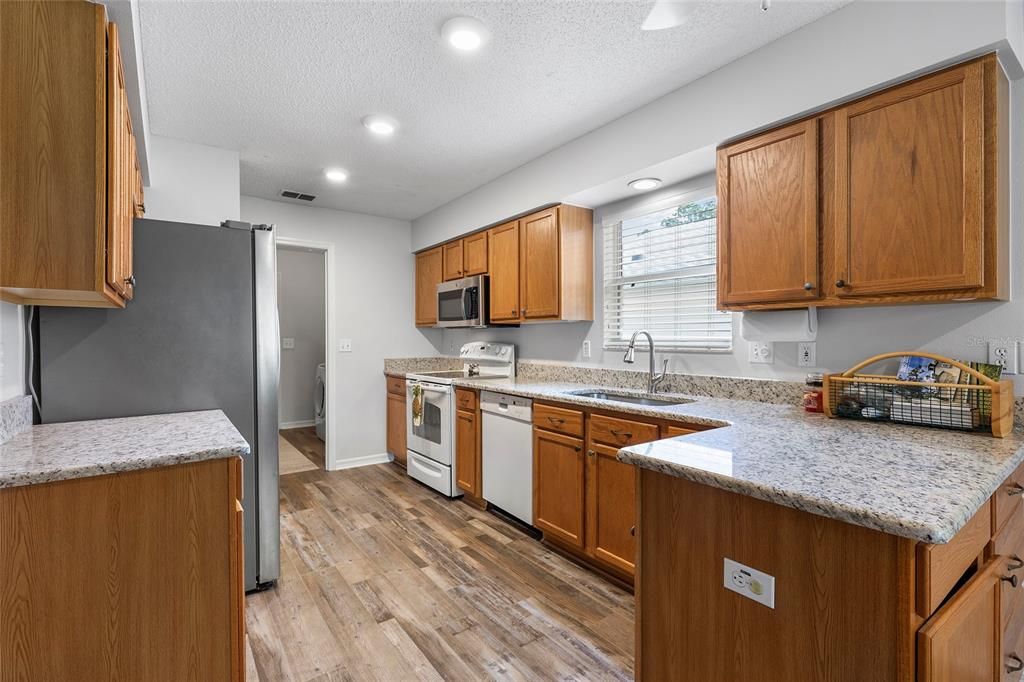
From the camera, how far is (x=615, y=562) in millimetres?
2336

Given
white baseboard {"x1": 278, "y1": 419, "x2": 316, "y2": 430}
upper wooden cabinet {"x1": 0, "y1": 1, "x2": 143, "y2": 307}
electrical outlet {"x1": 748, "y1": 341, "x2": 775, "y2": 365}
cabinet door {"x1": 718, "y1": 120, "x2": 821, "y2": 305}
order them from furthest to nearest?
white baseboard {"x1": 278, "y1": 419, "x2": 316, "y2": 430} < electrical outlet {"x1": 748, "y1": 341, "x2": 775, "y2": 365} < cabinet door {"x1": 718, "y1": 120, "x2": 821, "y2": 305} < upper wooden cabinet {"x1": 0, "y1": 1, "x2": 143, "y2": 307}

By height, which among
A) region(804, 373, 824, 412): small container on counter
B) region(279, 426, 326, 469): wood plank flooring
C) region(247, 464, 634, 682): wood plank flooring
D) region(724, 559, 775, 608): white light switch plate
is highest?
region(804, 373, 824, 412): small container on counter

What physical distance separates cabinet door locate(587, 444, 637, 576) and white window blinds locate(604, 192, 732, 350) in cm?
84

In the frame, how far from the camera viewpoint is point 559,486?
8.84 feet

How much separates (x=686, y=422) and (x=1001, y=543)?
0.94 m

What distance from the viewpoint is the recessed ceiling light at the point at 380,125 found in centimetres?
268

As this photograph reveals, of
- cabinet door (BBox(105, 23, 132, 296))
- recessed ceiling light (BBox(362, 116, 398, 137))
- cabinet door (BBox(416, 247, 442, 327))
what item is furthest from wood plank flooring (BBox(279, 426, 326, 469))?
cabinet door (BBox(105, 23, 132, 296))

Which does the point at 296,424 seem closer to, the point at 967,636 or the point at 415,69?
the point at 415,69

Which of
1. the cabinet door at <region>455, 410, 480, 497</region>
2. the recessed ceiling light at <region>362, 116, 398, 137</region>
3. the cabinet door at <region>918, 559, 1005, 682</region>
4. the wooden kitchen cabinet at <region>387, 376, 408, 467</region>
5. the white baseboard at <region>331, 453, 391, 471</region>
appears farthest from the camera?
the white baseboard at <region>331, 453, 391, 471</region>

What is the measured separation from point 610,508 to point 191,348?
211cm

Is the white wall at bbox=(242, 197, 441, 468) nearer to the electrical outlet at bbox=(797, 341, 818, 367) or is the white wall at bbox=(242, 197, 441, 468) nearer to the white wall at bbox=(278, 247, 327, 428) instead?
the white wall at bbox=(278, 247, 327, 428)

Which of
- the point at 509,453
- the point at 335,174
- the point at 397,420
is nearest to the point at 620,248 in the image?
the point at 509,453

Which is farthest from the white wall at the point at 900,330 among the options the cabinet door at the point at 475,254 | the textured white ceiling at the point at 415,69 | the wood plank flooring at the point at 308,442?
the wood plank flooring at the point at 308,442

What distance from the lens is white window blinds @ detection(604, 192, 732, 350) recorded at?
2688 millimetres
